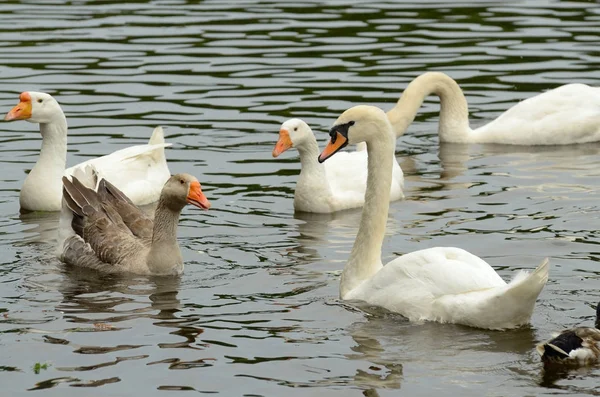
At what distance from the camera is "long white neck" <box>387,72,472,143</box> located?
17672mm

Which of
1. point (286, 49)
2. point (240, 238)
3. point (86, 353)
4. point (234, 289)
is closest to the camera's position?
point (86, 353)

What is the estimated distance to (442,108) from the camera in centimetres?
1802

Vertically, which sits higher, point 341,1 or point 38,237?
point 341,1

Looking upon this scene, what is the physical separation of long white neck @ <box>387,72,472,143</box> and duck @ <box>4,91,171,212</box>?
11.9 ft

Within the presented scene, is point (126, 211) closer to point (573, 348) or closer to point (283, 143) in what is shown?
point (283, 143)

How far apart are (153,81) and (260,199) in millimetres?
6231

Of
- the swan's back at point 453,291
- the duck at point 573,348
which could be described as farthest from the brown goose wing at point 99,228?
the duck at point 573,348

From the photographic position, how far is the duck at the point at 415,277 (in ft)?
31.4

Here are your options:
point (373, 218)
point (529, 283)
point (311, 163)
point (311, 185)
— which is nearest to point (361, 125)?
point (373, 218)

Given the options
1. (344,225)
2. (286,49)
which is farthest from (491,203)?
(286,49)

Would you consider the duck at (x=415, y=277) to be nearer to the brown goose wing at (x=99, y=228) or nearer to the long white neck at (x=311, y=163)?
the brown goose wing at (x=99, y=228)

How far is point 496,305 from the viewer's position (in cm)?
955

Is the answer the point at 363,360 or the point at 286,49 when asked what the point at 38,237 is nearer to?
the point at 363,360

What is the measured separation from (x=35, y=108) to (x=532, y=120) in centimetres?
637
